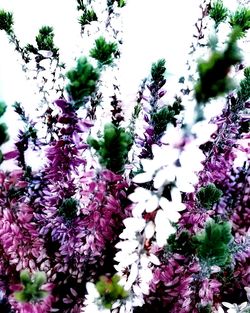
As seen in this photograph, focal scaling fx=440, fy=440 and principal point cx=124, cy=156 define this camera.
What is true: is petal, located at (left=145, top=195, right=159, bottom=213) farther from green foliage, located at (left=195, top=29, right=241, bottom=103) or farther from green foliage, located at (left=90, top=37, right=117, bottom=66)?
green foliage, located at (left=90, top=37, right=117, bottom=66)

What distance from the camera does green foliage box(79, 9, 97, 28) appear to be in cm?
211

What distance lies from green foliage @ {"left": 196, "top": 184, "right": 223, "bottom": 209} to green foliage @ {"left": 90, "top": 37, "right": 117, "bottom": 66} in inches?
23.3

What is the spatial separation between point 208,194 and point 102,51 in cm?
65

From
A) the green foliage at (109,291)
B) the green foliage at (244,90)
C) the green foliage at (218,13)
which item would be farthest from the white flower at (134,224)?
the green foliage at (218,13)

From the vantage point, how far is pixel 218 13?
2.00 meters

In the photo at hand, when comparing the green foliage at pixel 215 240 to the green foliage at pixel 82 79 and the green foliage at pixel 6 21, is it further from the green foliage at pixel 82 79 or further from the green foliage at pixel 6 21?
the green foliage at pixel 6 21

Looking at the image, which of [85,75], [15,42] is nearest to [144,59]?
[15,42]

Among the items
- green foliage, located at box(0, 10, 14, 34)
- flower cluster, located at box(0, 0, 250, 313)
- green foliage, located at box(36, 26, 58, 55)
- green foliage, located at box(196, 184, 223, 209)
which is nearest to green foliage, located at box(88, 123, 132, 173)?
flower cluster, located at box(0, 0, 250, 313)

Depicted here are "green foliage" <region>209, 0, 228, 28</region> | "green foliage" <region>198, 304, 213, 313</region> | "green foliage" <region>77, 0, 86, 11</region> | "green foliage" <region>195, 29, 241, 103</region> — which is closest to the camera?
"green foliage" <region>195, 29, 241, 103</region>

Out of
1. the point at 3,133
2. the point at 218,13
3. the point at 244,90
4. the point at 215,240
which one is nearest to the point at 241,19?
the point at 218,13

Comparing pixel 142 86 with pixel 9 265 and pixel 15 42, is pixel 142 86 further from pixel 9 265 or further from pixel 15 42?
pixel 9 265

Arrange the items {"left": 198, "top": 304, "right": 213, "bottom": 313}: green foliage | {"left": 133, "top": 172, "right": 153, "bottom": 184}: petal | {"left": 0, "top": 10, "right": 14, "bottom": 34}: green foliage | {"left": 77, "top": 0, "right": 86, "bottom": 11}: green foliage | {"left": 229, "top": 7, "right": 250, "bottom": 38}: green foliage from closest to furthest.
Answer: {"left": 133, "top": 172, "right": 153, "bottom": 184}: petal
{"left": 198, "top": 304, "right": 213, "bottom": 313}: green foliage
{"left": 229, "top": 7, "right": 250, "bottom": 38}: green foliage
{"left": 0, "top": 10, "right": 14, "bottom": 34}: green foliage
{"left": 77, "top": 0, "right": 86, "bottom": 11}: green foliage

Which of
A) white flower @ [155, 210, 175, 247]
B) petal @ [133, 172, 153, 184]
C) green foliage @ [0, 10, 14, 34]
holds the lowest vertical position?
white flower @ [155, 210, 175, 247]

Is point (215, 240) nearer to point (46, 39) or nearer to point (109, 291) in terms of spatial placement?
point (109, 291)
